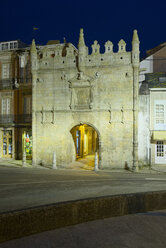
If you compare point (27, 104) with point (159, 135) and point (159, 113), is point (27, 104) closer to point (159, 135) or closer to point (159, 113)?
point (159, 113)

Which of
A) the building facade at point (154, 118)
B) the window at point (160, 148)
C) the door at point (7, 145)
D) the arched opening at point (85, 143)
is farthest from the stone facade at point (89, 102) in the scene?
the door at point (7, 145)

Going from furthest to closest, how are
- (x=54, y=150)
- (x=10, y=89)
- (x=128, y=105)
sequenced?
(x=10, y=89) → (x=54, y=150) → (x=128, y=105)

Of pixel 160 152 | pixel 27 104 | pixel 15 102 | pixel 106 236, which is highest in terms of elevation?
pixel 15 102

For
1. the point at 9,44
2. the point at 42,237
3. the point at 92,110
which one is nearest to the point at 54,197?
the point at 42,237

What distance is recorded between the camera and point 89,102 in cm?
1888

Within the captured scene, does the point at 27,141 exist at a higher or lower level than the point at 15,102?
lower

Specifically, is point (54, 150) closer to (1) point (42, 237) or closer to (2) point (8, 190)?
(2) point (8, 190)

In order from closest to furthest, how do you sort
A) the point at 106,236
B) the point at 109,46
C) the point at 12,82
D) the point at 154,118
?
the point at 106,236 → the point at 109,46 → the point at 154,118 → the point at 12,82

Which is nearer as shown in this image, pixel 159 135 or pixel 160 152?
pixel 159 135

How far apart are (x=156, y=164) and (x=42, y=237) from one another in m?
16.6

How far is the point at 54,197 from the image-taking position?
297 inches

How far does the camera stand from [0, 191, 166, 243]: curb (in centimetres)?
492

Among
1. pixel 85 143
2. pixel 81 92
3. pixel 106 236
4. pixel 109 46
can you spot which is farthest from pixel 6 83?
pixel 106 236

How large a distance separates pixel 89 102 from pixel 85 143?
27.3ft
